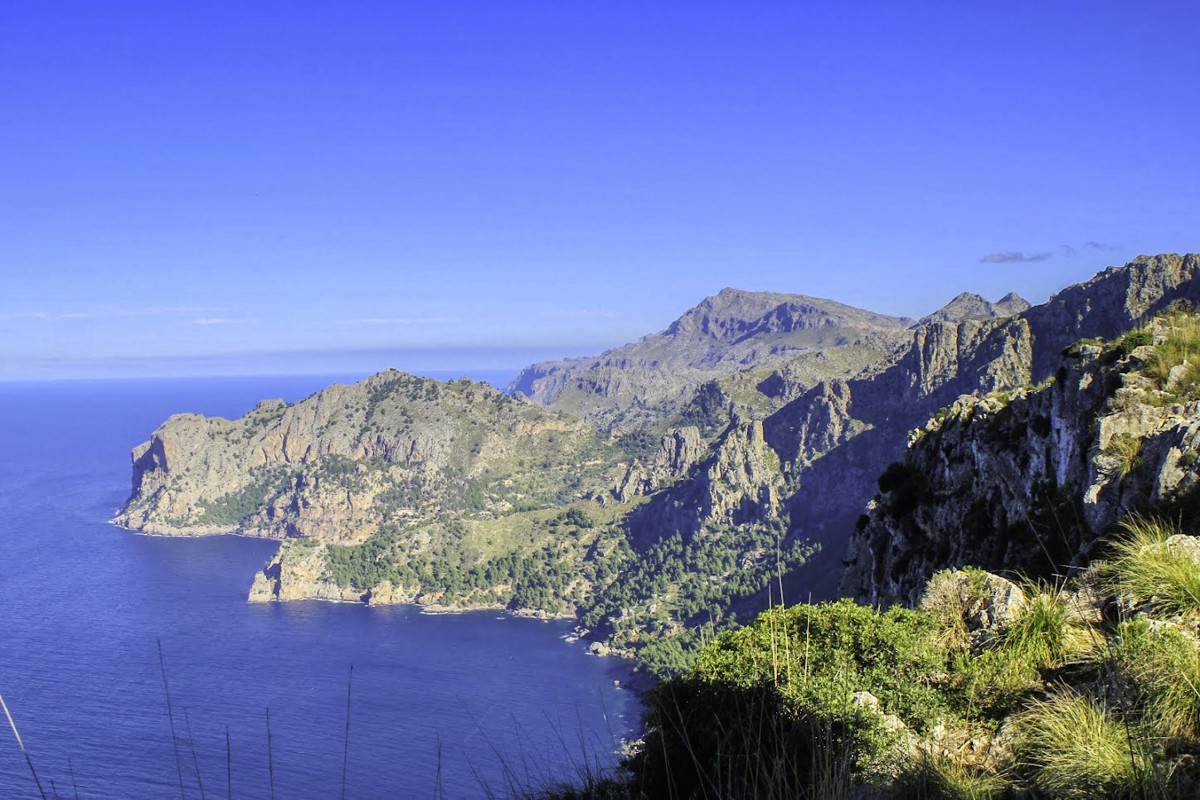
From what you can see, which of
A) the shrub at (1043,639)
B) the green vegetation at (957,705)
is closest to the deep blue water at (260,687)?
the green vegetation at (957,705)

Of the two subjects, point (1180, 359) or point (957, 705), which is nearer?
point (957, 705)

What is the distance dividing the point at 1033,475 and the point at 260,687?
122221mm

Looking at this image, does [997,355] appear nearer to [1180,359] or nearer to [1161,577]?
[1180,359]

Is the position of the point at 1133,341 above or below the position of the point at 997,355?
below

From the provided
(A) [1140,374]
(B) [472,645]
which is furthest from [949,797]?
(B) [472,645]

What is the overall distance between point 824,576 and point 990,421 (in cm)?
12063

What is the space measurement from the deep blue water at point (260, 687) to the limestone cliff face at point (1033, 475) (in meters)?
33.8

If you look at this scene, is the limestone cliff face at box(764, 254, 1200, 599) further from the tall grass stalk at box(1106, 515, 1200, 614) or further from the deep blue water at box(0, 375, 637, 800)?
the tall grass stalk at box(1106, 515, 1200, 614)

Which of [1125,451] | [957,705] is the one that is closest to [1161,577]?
[957,705]

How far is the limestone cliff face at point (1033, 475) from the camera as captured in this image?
1681cm

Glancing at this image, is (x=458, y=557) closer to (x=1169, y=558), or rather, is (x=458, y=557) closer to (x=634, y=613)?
(x=634, y=613)

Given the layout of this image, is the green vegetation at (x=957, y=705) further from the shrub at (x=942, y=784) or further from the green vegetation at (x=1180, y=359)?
the green vegetation at (x=1180, y=359)

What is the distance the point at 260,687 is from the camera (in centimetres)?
12125

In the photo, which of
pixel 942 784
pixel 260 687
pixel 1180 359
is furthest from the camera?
pixel 260 687
